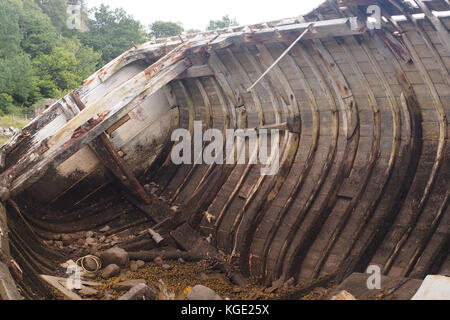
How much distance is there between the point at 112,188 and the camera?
8164mm

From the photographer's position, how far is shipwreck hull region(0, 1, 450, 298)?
208 inches

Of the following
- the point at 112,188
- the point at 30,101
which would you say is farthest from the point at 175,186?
the point at 30,101

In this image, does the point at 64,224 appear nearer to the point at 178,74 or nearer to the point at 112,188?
the point at 112,188

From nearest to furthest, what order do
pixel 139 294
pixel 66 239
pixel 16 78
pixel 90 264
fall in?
1. pixel 139 294
2. pixel 90 264
3. pixel 66 239
4. pixel 16 78

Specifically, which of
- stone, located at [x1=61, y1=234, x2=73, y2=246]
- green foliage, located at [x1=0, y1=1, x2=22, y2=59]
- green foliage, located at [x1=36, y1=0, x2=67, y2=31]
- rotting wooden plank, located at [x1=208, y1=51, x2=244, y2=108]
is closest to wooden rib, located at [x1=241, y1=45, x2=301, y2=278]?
rotting wooden plank, located at [x1=208, y1=51, x2=244, y2=108]

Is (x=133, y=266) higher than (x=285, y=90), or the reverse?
(x=285, y=90)

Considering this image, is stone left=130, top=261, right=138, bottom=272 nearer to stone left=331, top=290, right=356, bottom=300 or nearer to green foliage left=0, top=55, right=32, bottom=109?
stone left=331, top=290, right=356, bottom=300

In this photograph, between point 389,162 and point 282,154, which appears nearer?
point 389,162

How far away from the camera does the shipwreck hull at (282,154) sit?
17.4 ft

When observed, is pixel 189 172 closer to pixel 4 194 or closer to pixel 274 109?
pixel 274 109

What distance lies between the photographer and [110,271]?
229 inches

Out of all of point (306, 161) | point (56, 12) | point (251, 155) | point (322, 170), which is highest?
point (56, 12)

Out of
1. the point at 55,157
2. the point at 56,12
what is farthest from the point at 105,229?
the point at 56,12

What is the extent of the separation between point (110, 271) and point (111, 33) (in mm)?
32290
